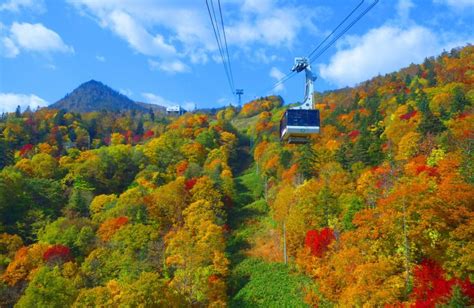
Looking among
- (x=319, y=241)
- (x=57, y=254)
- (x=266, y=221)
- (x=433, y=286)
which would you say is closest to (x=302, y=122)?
(x=433, y=286)

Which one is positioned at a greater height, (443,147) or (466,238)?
(443,147)

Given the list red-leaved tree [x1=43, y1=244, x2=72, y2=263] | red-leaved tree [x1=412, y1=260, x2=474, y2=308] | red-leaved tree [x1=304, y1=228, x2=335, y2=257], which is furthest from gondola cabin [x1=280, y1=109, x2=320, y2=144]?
red-leaved tree [x1=43, y1=244, x2=72, y2=263]

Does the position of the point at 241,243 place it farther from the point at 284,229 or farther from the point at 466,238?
the point at 466,238

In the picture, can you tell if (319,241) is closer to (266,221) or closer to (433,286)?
(433,286)

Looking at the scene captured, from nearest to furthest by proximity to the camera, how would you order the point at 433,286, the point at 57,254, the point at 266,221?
the point at 433,286 < the point at 57,254 < the point at 266,221

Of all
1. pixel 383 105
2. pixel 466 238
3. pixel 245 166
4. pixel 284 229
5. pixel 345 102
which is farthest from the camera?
pixel 345 102

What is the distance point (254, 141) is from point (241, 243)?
212ft

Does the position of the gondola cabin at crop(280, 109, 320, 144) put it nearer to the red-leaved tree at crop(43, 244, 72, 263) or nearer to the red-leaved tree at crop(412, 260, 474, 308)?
the red-leaved tree at crop(412, 260, 474, 308)

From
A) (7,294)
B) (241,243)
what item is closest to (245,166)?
(241,243)

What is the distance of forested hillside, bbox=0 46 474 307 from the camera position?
36.0 metres

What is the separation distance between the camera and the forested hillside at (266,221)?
1417 inches

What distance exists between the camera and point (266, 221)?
65062mm

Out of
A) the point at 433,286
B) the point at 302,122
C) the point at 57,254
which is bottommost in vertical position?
the point at 433,286

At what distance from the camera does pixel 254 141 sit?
122375 millimetres
